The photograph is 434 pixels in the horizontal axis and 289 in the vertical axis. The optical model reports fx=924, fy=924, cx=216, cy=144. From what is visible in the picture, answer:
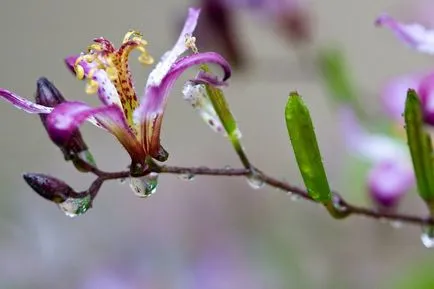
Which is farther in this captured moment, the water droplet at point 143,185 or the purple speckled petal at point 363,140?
the purple speckled petal at point 363,140

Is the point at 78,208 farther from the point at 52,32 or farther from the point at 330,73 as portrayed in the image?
the point at 52,32

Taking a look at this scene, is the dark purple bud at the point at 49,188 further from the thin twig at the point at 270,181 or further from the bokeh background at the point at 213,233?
the bokeh background at the point at 213,233

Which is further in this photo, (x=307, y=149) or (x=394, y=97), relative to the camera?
(x=394, y=97)

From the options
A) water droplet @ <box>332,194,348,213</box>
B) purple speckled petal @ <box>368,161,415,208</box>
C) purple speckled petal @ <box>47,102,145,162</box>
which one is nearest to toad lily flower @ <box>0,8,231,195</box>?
purple speckled petal @ <box>47,102,145,162</box>

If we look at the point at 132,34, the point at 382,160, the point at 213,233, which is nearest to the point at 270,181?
the point at 132,34

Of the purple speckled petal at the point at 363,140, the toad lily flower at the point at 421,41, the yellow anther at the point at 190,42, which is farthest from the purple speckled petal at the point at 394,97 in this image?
the yellow anther at the point at 190,42

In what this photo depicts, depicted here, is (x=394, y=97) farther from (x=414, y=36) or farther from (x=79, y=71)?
(x=79, y=71)

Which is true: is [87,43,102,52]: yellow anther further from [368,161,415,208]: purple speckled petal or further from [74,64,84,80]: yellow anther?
[368,161,415,208]: purple speckled petal
